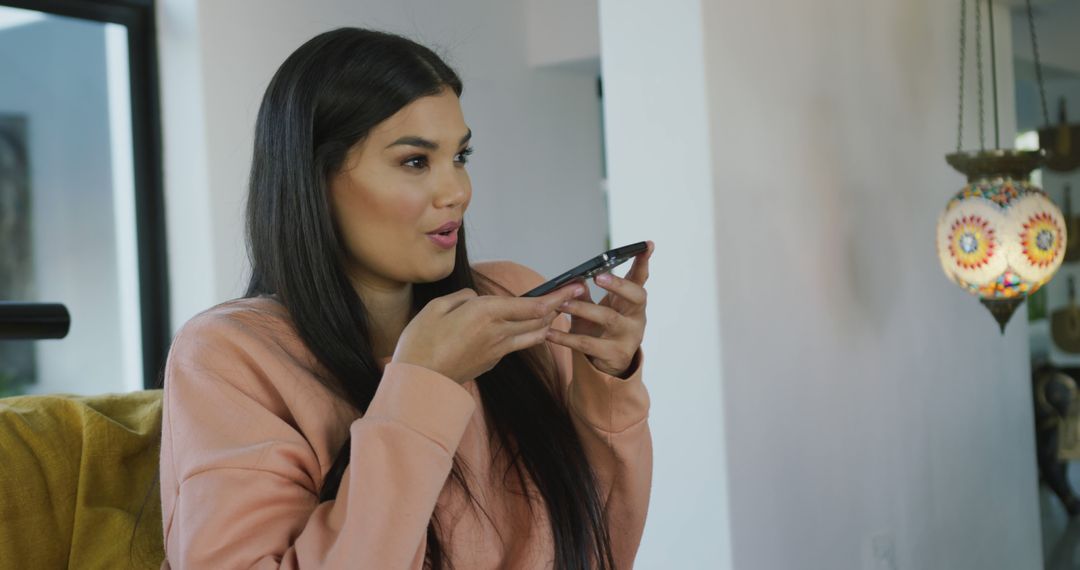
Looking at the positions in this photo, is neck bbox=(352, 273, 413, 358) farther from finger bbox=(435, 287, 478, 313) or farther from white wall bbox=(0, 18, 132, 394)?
white wall bbox=(0, 18, 132, 394)

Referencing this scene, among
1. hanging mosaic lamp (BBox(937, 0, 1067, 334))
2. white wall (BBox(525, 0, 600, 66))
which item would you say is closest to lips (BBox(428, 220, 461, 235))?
hanging mosaic lamp (BBox(937, 0, 1067, 334))

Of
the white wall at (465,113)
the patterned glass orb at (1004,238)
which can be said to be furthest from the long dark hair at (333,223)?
the patterned glass orb at (1004,238)

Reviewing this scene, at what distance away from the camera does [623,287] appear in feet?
3.90

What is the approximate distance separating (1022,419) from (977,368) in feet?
1.65

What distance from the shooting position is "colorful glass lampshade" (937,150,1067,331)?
8.09 feet

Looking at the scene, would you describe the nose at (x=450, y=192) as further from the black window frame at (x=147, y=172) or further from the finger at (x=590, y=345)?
the black window frame at (x=147, y=172)

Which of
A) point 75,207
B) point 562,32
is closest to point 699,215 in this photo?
point 75,207

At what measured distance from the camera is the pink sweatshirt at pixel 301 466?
1.02m

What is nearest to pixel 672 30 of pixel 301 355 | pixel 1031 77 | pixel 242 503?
pixel 301 355

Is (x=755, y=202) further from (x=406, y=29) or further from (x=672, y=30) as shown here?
(x=406, y=29)

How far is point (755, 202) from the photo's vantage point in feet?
7.78

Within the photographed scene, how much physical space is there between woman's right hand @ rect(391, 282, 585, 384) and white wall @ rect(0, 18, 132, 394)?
2.36m

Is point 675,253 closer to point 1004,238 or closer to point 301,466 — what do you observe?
point 1004,238

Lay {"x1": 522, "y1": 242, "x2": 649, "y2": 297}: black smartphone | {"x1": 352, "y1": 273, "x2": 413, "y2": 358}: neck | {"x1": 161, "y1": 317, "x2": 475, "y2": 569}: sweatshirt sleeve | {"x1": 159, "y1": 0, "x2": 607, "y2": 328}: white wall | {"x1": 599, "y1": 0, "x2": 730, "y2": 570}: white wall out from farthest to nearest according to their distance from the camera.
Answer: {"x1": 159, "y1": 0, "x2": 607, "y2": 328}: white wall < {"x1": 599, "y1": 0, "x2": 730, "y2": 570}: white wall < {"x1": 352, "y1": 273, "x2": 413, "y2": 358}: neck < {"x1": 522, "y1": 242, "x2": 649, "y2": 297}: black smartphone < {"x1": 161, "y1": 317, "x2": 475, "y2": 569}: sweatshirt sleeve
